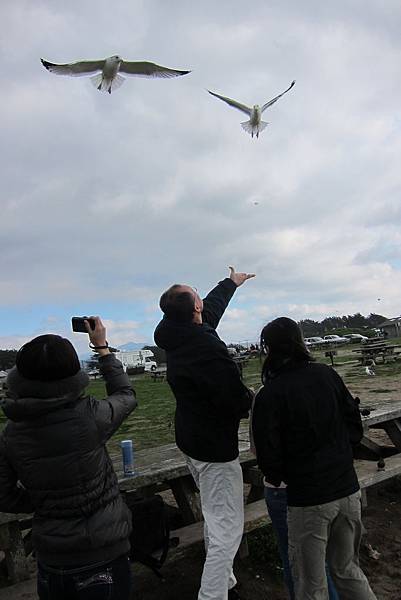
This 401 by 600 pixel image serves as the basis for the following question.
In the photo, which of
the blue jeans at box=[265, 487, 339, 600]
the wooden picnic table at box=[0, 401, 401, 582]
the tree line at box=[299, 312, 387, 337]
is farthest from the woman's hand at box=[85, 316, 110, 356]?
the tree line at box=[299, 312, 387, 337]

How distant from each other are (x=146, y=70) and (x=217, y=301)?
4.19m

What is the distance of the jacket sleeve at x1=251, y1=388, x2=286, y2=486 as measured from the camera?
2.49 metres

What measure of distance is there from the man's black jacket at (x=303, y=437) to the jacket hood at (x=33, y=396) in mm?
1010

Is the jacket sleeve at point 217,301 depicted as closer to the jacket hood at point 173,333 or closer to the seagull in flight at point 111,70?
the jacket hood at point 173,333

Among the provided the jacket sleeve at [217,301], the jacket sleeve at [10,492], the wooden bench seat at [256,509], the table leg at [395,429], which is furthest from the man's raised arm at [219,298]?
the table leg at [395,429]

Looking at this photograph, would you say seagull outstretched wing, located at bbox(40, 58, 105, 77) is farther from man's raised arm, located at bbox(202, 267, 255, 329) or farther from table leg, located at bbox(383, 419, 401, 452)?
table leg, located at bbox(383, 419, 401, 452)

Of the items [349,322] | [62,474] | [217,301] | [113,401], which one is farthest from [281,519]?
[349,322]

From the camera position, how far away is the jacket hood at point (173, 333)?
9.62 feet

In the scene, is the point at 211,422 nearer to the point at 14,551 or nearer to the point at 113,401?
the point at 113,401

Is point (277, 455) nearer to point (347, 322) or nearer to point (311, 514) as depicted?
point (311, 514)

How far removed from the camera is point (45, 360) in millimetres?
1992

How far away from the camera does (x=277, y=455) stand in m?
2.50

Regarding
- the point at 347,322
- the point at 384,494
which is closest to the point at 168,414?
the point at 384,494

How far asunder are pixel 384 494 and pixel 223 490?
3.26 meters
